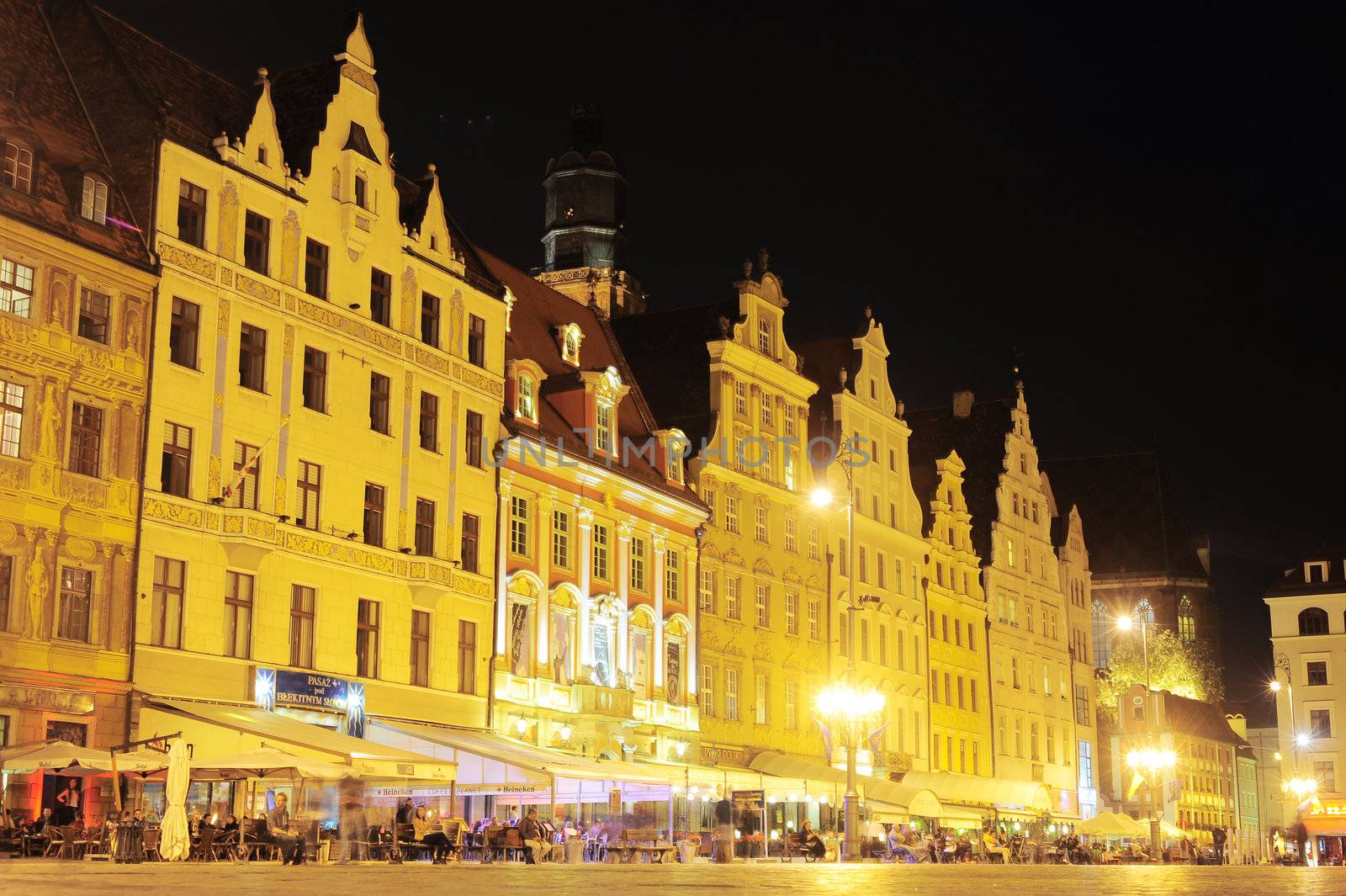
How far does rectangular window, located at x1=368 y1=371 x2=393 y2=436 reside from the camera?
153 feet

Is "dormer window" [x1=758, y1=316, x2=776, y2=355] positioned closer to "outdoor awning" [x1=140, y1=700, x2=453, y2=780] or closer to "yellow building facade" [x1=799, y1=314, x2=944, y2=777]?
"yellow building facade" [x1=799, y1=314, x2=944, y2=777]

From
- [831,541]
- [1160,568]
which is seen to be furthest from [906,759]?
[1160,568]

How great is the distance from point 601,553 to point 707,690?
26.1 feet

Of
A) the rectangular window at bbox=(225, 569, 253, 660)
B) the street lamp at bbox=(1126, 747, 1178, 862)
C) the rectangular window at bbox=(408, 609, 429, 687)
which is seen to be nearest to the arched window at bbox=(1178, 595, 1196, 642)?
the street lamp at bbox=(1126, 747, 1178, 862)

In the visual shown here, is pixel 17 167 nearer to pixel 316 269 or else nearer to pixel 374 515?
pixel 316 269

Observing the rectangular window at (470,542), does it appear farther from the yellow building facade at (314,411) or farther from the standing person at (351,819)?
the standing person at (351,819)

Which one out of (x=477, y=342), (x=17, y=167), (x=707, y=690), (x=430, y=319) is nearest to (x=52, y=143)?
(x=17, y=167)

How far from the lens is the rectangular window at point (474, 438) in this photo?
50.1 meters

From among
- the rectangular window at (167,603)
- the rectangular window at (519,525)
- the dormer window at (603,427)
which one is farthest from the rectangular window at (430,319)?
the rectangular window at (167,603)

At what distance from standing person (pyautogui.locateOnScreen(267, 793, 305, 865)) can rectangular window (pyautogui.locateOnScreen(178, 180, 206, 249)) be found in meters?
12.9

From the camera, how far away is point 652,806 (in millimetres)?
54531

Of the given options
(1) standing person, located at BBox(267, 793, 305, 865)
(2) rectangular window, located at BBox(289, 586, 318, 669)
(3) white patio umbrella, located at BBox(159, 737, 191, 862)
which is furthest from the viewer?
(2) rectangular window, located at BBox(289, 586, 318, 669)

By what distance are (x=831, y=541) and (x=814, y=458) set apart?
3206 millimetres

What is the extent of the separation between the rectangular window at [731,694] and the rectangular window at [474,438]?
15.4 metres
